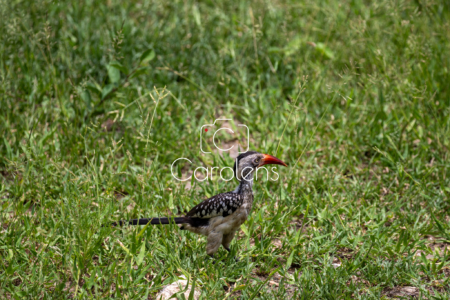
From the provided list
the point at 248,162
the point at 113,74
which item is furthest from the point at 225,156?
the point at 113,74

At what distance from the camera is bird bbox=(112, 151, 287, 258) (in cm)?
378

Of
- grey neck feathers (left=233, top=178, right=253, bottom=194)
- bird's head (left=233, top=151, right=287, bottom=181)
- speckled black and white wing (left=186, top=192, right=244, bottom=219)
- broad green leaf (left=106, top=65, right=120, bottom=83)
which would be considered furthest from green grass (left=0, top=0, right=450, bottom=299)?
bird's head (left=233, top=151, right=287, bottom=181)

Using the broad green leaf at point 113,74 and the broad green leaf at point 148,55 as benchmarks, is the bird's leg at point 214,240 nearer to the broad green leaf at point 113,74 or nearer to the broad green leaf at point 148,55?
the broad green leaf at point 113,74

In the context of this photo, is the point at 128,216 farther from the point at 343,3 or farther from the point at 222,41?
the point at 343,3

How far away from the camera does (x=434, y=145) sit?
539 cm

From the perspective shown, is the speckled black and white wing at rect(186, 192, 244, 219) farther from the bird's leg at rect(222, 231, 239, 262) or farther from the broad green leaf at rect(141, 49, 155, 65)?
the broad green leaf at rect(141, 49, 155, 65)

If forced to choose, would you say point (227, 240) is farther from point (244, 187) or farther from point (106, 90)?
point (106, 90)

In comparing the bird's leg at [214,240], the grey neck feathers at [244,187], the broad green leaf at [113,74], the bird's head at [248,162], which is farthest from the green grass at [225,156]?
the bird's head at [248,162]

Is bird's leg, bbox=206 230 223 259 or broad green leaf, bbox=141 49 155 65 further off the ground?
broad green leaf, bbox=141 49 155 65

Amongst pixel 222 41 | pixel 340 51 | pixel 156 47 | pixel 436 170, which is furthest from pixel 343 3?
pixel 436 170

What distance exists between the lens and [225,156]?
5.31 metres

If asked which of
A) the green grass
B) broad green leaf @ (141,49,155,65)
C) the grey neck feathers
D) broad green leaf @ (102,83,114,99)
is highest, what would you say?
broad green leaf @ (141,49,155,65)

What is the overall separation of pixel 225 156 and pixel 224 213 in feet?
5.20

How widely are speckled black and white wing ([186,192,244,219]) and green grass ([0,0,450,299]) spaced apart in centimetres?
38
